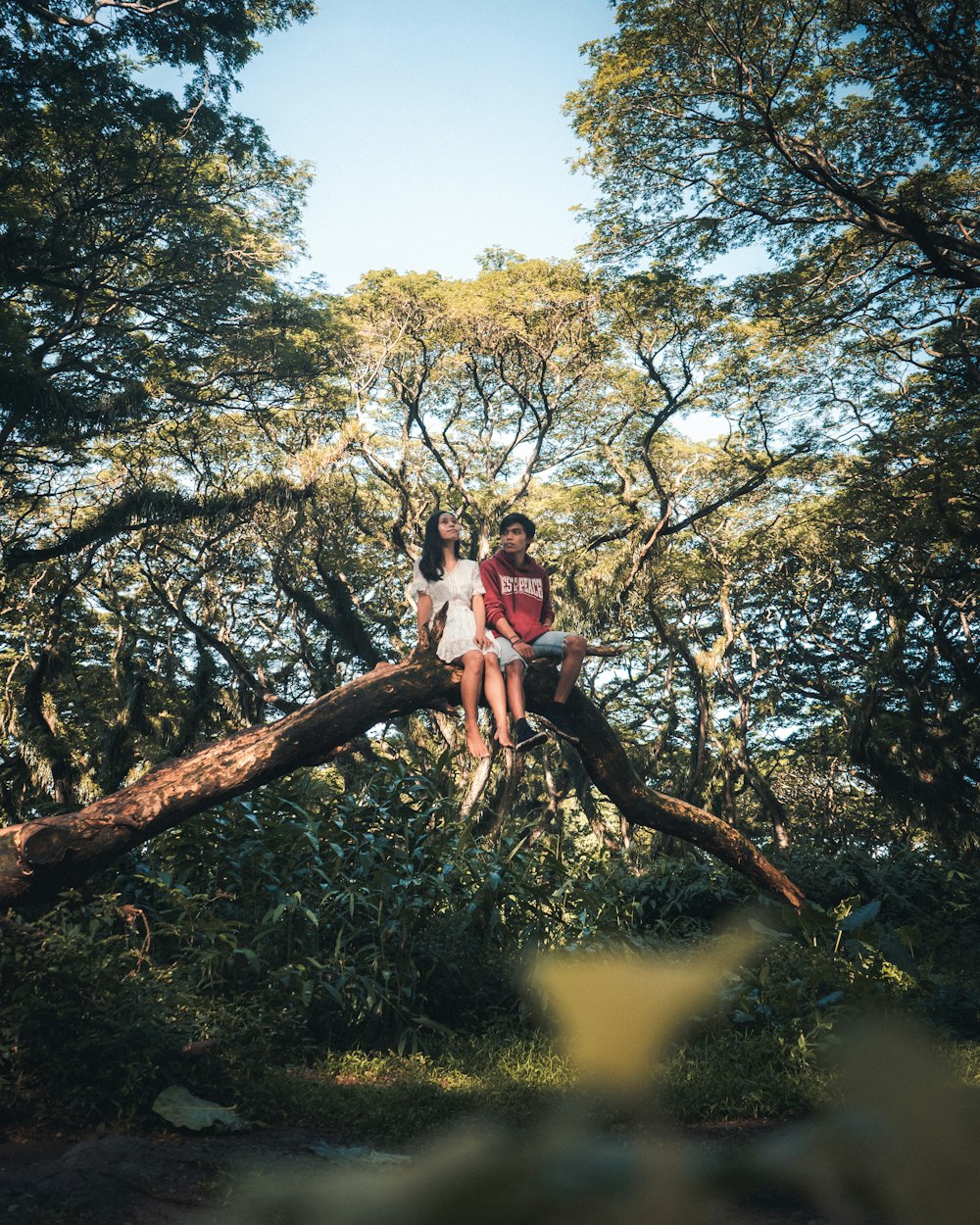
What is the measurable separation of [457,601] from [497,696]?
933 mm

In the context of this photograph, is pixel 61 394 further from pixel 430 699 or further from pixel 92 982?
pixel 92 982

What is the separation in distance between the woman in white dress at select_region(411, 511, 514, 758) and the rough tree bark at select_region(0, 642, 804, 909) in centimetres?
16

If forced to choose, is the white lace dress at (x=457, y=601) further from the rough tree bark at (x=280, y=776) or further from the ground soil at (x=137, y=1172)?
the ground soil at (x=137, y=1172)

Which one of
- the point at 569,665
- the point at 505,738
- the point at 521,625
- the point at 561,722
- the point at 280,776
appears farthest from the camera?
the point at 561,722

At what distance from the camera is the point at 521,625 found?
253 inches

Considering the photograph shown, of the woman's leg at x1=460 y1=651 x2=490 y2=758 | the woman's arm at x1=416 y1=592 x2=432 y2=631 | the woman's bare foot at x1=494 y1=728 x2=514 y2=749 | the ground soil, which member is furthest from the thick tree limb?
the ground soil

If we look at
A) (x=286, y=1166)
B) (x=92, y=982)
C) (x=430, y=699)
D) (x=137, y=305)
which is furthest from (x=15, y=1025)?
(x=137, y=305)

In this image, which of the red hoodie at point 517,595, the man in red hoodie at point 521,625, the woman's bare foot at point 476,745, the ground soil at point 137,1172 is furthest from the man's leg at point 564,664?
the ground soil at point 137,1172

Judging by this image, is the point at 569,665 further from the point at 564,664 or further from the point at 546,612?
the point at 546,612

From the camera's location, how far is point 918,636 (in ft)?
51.2

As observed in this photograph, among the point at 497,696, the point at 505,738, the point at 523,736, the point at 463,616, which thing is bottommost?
the point at 505,738

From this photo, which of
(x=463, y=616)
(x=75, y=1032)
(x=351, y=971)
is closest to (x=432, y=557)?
(x=463, y=616)

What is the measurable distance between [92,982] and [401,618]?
49.5 feet

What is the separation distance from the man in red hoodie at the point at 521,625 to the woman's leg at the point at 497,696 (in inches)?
4.4
